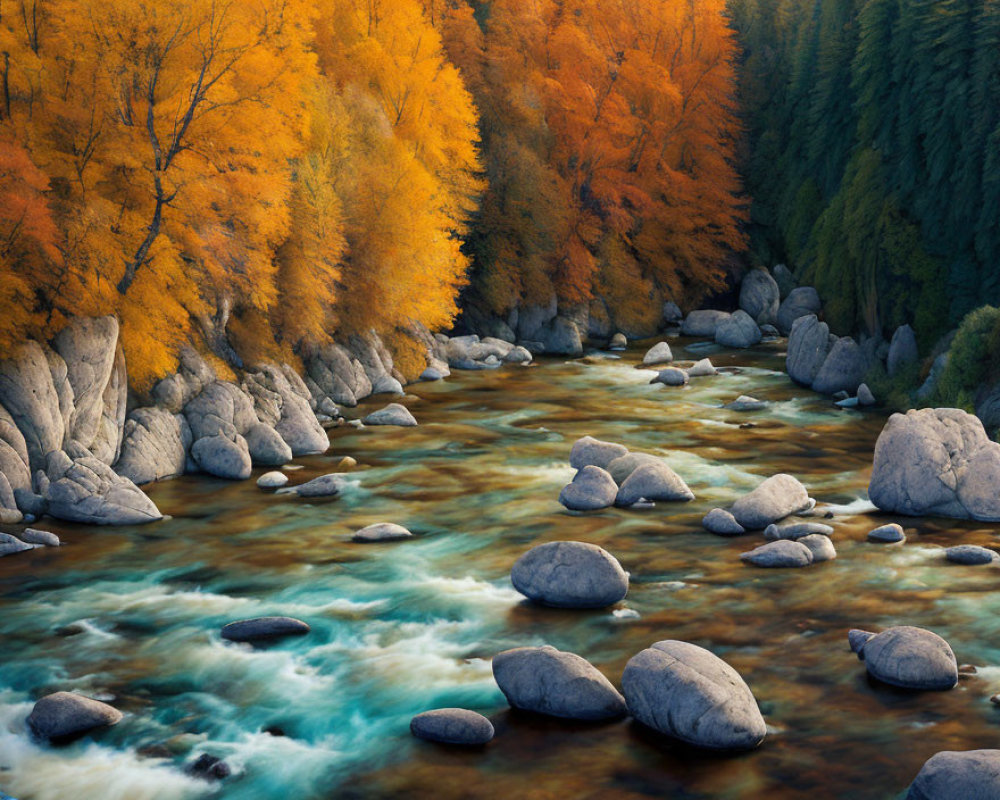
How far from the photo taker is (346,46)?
31156 millimetres

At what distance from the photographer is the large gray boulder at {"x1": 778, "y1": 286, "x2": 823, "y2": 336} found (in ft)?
136

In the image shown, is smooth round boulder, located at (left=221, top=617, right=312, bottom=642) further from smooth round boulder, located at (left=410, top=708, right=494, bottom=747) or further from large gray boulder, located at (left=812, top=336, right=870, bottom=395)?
large gray boulder, located at (left=812, top=336, right=870, bottom=395)

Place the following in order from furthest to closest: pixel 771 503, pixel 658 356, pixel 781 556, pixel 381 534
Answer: pixel 658 356
pixel 771 503
pixel 381 534
pixel 781 556

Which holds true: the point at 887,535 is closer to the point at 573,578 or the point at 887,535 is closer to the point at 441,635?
the point at 573,578

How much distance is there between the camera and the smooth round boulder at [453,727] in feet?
32.6

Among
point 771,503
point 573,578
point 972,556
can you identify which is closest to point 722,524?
point 771,503

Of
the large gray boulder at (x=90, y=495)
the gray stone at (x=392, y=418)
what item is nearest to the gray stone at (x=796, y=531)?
the large gray boulder at (x=90, y=495)

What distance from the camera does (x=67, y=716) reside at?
10297mm

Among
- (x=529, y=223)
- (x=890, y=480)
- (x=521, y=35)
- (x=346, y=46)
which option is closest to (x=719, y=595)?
(x=890, y=480)

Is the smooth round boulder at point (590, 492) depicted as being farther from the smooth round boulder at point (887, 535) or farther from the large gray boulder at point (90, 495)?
the large gray boulder at point (90, 495)

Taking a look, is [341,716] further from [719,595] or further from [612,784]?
[719,595]

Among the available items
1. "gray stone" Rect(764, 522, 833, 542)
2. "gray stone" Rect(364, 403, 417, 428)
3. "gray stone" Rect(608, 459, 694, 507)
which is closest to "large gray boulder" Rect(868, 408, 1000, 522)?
"gray stone" Rect(764, 522, 833, 542)

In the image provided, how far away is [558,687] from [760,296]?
119ft

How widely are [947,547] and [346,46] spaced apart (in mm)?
22941
